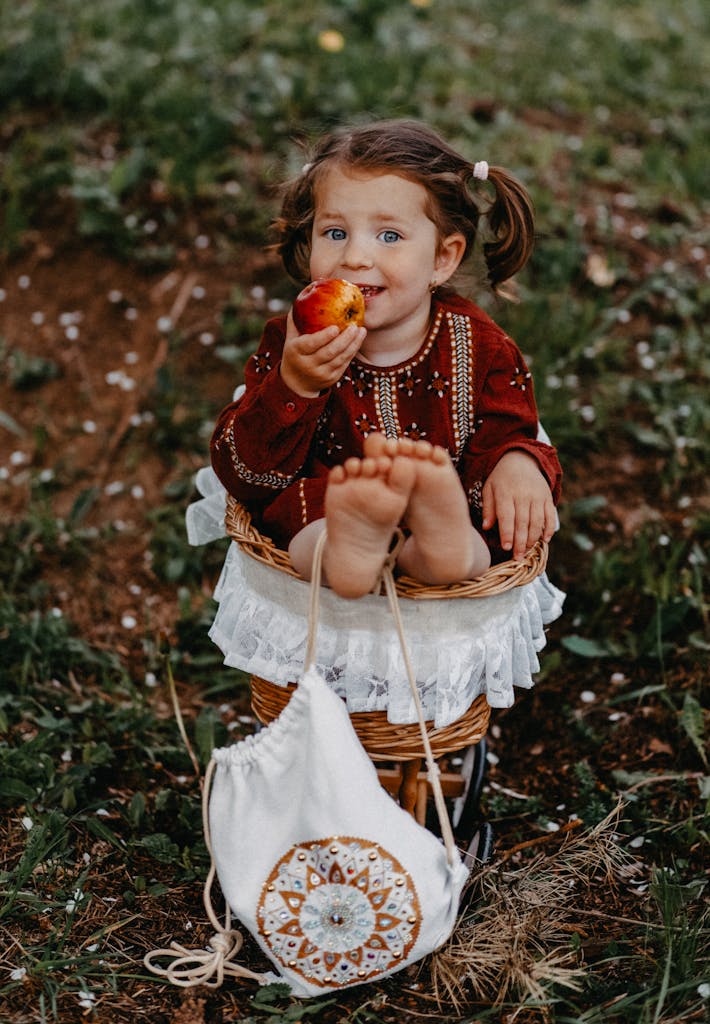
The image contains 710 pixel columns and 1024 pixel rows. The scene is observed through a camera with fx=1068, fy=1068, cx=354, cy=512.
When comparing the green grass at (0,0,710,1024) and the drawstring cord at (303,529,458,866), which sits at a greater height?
the drawstring cord at (303,529,458,866)

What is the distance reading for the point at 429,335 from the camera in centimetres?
238

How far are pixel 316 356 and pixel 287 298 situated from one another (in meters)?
1.97

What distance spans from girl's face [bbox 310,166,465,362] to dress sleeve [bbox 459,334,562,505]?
0.24 metres

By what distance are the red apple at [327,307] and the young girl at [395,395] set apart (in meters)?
0.04

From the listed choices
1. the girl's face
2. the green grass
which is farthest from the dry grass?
the girl's face

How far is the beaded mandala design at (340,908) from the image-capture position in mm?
1844

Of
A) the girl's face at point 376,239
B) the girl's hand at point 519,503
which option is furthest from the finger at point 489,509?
the girl's face at point 376,239

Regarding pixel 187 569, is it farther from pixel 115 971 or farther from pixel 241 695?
pixel 115 971

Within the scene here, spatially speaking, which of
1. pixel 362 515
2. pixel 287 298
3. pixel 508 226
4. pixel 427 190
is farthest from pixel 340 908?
pixel 287 298

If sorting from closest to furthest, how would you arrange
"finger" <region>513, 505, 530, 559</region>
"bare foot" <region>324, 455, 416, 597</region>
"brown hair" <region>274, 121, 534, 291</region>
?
"bare foot" <region>324, 455, 416, 597</region> < "finger" <region>513, 505, 530, 559</region> < "brown hair" <region>274, 121, 534, 291</region>

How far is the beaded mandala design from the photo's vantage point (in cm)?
184

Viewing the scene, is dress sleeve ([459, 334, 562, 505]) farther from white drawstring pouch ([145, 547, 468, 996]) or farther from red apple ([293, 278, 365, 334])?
white drawstring pouch ([145, 547, 468, 996])

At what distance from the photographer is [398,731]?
2084 millimetres

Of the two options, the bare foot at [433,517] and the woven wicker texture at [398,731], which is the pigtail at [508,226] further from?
the woven wicker texture at [398,731]
